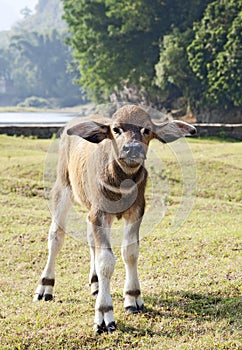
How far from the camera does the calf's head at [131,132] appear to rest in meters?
4.11

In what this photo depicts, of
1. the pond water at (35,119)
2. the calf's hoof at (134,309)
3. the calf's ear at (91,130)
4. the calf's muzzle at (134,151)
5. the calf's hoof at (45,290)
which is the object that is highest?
the calf's ear at (91,130)

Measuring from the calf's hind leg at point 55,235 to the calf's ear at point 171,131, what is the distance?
1314 mm

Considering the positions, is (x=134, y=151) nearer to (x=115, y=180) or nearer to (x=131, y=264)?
(x=115, y=180)

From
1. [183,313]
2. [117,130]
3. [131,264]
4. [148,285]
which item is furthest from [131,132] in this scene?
[148,285]

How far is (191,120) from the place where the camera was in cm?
2769

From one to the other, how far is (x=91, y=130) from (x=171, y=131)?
658 mm

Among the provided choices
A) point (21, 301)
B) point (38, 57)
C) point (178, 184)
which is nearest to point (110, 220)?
point (21, 301)

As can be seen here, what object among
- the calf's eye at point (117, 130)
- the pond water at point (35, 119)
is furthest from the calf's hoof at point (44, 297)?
the pond water at point (35, 119)

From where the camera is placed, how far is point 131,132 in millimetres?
4207

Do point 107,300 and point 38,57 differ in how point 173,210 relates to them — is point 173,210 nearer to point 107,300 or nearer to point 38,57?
point 107,300

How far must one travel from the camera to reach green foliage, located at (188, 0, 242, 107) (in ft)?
74.6

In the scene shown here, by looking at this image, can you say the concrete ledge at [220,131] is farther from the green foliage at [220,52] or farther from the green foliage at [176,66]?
the green foliage at [176,66]

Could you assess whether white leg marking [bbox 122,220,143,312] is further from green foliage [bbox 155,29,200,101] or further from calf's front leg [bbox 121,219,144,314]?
green foliage [bbox 155,29,200,101]

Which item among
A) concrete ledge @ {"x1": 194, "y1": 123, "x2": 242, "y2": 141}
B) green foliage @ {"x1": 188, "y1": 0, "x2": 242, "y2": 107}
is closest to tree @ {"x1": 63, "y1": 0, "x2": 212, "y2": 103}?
green foliage @ {"x1": 188, "y1": 0, "x2": 242, "y2": 107}
